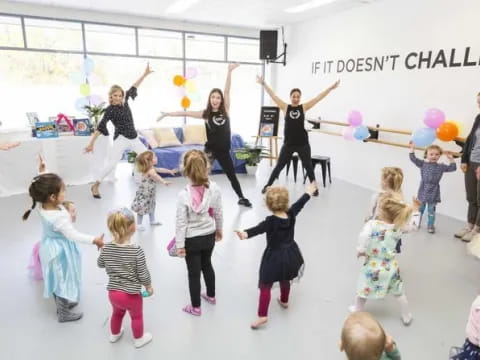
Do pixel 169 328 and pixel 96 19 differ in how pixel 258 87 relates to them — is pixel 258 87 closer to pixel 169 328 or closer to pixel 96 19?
pixel 96 19

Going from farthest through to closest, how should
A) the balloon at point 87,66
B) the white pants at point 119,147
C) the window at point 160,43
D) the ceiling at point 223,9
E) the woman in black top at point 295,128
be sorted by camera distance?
the window at point 160,43
the balloon at point 87,66
the ceiling at point 223,9
the woman in black top at point 295,128
the white pants at point 119,147

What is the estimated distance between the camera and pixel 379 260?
236 centimetres

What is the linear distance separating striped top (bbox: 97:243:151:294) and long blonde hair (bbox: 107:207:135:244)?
0.06 metres

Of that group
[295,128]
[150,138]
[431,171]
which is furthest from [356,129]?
[150,138]

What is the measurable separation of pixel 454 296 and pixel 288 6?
16.7 ft

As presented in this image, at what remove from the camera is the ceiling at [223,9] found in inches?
238

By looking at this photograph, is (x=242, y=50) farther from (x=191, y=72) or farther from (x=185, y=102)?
(x=185, y=102)

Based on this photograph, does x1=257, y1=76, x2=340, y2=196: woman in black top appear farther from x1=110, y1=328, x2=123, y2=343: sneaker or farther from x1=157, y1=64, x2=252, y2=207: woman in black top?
x1=110, y1=328, x2=123, y2=343: sneaker

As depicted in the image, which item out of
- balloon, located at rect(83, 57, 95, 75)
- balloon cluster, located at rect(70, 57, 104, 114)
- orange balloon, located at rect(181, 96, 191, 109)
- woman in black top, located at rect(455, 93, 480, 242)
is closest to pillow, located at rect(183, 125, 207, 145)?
orange balloon, located at rect(181, 96, 191, 109)

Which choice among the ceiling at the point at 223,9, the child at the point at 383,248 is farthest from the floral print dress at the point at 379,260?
the ceiling at the point at 223,9

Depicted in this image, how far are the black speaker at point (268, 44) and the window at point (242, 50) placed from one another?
0.97 metres

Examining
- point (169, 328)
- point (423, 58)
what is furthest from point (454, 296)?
point (423, 58)

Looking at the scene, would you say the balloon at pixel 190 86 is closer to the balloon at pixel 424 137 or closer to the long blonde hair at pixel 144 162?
the long blonde hair at pixel 144 162

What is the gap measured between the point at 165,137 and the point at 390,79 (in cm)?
387
